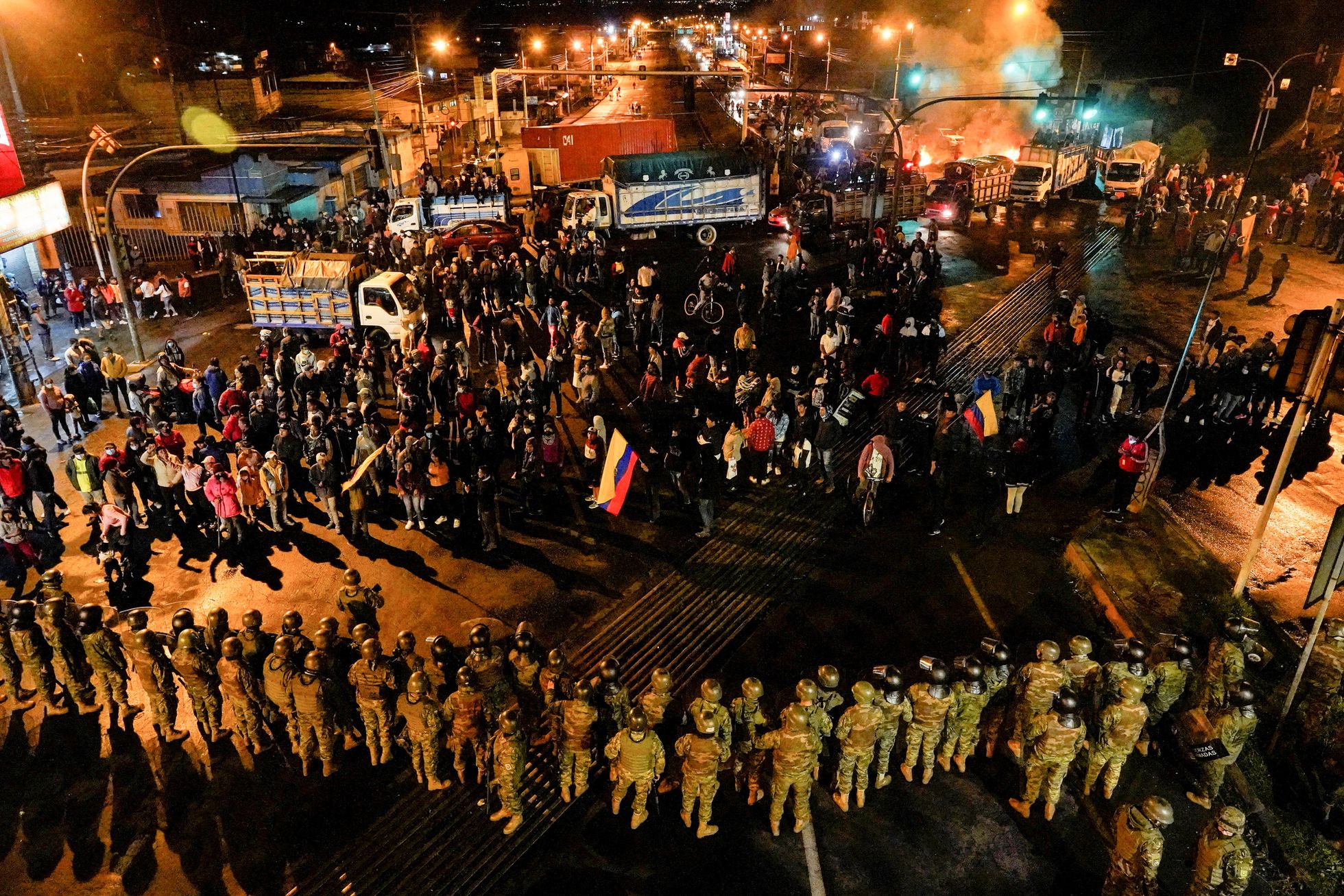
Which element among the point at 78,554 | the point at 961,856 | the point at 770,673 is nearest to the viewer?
the point at 961,856

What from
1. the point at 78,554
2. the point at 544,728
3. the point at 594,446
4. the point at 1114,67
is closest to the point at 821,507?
the point at 594,446

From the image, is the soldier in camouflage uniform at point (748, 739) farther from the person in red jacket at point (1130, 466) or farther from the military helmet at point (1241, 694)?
the person in red jacket at point (1130, 466)

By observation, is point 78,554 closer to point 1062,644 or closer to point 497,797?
point 497,797

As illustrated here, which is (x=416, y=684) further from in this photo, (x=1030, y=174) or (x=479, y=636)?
(x=1030, y=174)

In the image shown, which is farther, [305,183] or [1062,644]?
[305,183]

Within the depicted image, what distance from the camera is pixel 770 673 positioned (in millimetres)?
10914

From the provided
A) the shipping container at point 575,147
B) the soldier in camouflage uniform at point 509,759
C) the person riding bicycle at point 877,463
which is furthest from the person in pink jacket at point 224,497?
the shipping container at point 575,147

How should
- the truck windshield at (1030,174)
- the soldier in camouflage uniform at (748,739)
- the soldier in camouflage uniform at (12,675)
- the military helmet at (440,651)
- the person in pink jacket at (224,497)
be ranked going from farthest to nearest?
the truck windshield at (1030,174) < the person in pink jacket at (224,497) < the soldier in camouflage uniform at (12,675) < the military helmet at (440,651) < the soldier in camouflage uniform at (748,739)

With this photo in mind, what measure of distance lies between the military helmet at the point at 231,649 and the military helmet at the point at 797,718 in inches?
224

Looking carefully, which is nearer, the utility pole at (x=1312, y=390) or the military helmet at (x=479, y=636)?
the military helmet at (x=479, y=636)

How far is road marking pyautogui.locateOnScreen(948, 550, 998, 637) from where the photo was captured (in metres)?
11.7

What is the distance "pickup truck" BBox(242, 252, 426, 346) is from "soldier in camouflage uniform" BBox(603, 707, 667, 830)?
49.7 feet

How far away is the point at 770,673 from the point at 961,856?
315cm

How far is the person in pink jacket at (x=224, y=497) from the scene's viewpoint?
42.4 ft
